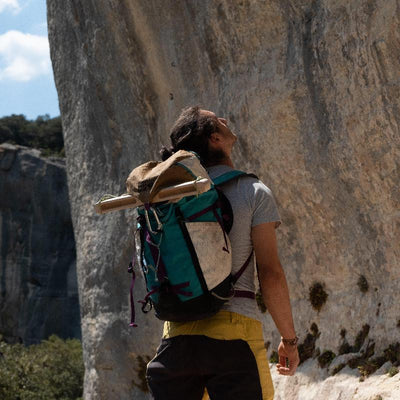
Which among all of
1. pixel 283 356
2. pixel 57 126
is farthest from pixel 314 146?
pixel 57 126

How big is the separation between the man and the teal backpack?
4cm

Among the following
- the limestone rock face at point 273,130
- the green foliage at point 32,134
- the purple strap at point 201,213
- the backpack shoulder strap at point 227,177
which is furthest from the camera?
the green foliage at point 32,134

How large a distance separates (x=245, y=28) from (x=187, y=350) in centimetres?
342

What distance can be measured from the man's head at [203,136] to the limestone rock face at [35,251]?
22225 millimetres

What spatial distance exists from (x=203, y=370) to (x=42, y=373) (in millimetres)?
15338

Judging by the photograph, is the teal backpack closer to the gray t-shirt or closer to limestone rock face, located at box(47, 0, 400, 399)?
the gray t-shirt

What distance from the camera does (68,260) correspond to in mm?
25312

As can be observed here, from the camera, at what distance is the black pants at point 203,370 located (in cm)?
196

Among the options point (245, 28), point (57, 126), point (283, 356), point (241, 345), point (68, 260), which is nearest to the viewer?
point (241, 345)

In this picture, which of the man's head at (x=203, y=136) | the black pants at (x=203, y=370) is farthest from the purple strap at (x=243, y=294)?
the man's head at (x=203, y=136)

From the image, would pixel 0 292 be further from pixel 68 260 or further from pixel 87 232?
pixel 87 232

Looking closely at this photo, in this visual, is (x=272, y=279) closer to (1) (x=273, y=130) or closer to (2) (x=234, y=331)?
(2) (x=234, y=331)

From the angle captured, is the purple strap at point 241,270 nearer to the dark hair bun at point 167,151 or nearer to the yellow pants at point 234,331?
the yellow pants at point 234,331

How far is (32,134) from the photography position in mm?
37156
